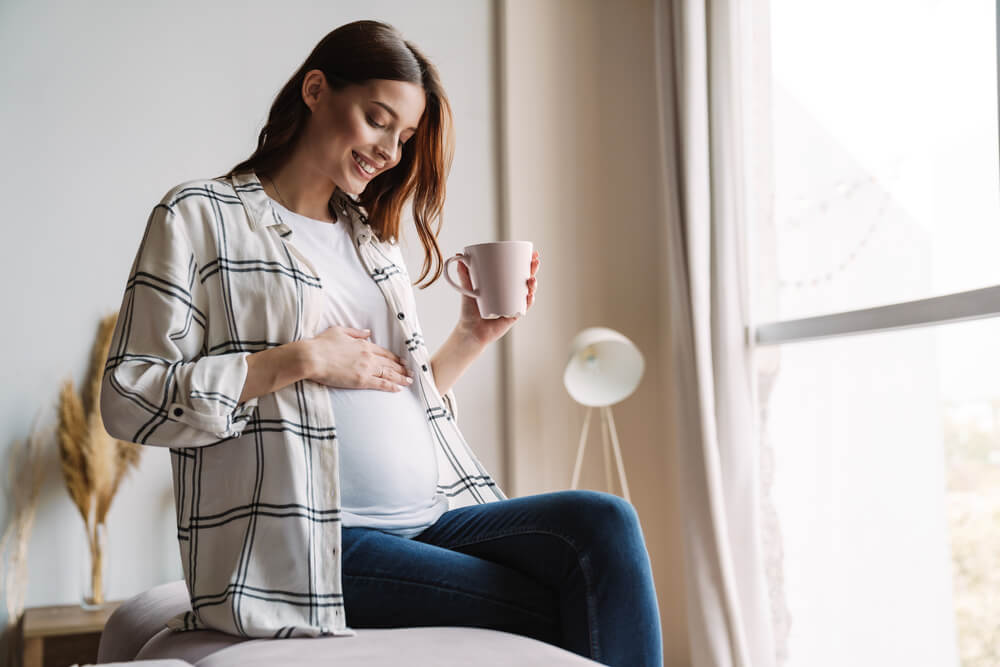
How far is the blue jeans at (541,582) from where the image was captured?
110 centimetres

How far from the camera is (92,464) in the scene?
2.35 meters


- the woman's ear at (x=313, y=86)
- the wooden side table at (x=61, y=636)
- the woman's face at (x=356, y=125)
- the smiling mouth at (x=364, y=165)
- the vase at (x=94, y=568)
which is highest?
the woman's ear at (x=313, y=86)

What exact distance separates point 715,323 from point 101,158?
1.83m

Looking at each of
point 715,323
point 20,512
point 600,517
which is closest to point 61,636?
point 20,512

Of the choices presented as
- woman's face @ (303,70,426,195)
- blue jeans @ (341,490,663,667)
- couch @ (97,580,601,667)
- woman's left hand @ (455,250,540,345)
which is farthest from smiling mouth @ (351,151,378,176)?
couch @ (97,580,601,667)

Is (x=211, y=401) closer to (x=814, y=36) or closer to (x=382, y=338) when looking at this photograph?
(x=382, y=338)

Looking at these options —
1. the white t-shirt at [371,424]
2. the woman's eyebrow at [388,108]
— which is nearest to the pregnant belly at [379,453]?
the white t-shirt at [371,424]

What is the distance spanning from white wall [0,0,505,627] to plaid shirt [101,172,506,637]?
147cm

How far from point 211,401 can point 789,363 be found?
1.99 metres

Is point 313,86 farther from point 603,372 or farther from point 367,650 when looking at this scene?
point 603,372

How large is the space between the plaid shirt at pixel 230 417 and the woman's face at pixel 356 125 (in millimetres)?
185

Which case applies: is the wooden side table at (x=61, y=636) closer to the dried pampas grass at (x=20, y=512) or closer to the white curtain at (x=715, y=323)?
the dried pampas grass at (x=20, y=512)

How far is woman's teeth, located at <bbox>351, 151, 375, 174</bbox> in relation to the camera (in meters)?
1.36

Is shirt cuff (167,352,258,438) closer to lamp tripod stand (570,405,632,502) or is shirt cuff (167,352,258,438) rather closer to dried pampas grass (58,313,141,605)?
dried pampas grass (58,313,141,605)
